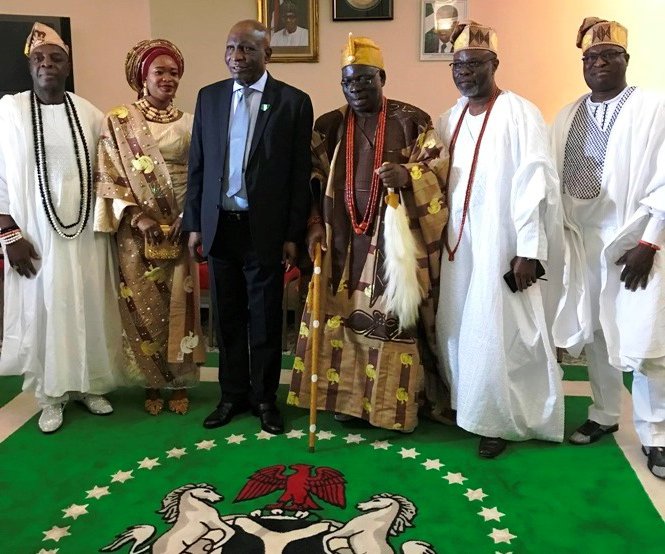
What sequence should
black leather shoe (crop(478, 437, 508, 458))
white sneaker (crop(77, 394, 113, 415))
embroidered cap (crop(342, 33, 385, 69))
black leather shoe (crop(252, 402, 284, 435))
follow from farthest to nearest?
white sneaker (crop(77, 394, 113, 415)) → black leather shoe (crop(252, 402, 284, 435)) → black leather shoe (crop(478, 437, 508, 458)) → embroidered cap (crop(342, 33, 385, 69))

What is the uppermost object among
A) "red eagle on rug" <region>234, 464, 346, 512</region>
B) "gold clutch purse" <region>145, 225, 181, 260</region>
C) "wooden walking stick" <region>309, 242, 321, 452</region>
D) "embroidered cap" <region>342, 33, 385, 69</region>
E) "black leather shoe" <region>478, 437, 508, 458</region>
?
"embroidered cap" <region>342, 33, 385, 69</region>

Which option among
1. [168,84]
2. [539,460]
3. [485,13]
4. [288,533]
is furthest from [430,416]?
[485,13]

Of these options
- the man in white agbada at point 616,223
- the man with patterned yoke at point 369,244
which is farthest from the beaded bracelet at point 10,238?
the man in white agbada at point 616,223

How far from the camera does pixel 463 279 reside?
275cm

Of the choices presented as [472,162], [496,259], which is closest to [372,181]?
[472,162]

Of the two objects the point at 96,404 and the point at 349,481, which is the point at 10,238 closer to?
the point at 96,404

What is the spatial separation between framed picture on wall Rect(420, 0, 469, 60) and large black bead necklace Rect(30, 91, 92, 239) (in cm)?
278

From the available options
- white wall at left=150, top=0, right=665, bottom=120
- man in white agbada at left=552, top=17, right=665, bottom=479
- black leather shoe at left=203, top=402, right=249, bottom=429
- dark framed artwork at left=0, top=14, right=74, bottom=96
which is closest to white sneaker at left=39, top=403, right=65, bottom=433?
black leather shoe at left=203, top=402, right=249, bottom=429

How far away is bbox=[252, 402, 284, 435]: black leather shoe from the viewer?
9.59 feet

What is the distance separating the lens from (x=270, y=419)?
9.70ft

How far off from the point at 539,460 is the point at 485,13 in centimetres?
338

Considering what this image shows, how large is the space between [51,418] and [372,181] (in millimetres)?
1882

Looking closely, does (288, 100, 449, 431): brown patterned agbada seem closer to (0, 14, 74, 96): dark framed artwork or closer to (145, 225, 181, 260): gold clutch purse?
(145, 225, 181, 260): gold clutch purse

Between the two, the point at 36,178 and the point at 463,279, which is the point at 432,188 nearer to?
the point at 463,279
